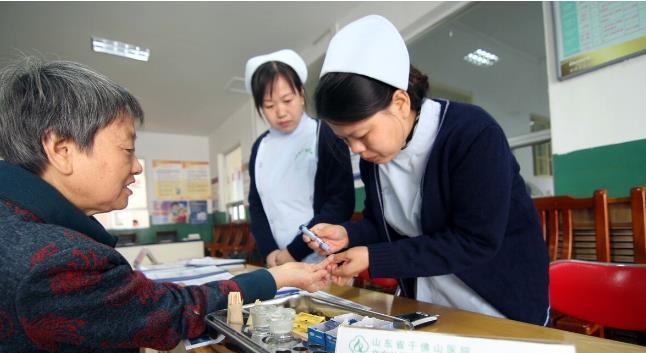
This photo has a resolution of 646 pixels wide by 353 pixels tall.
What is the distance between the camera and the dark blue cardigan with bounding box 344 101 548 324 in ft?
2.57

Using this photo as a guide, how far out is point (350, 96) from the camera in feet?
2.56

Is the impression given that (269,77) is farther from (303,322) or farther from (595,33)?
(595,33)

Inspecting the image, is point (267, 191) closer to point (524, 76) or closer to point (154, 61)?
point (524, 76)

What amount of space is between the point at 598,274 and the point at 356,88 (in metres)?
0.78

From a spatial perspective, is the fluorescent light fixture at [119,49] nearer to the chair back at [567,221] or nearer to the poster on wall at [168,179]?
the poster on wall at [168,179]

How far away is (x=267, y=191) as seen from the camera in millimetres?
1485

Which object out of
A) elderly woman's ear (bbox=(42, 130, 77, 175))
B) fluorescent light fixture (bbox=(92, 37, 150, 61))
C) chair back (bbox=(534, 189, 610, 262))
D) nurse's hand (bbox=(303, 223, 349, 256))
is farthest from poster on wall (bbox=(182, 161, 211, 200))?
elderly woman's ear (bbox=(42, 130, 77, 175))

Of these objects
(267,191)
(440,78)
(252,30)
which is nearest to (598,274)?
(267,191)

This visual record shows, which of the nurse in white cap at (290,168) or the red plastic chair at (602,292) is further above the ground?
the nurse in white cap at (290,168)

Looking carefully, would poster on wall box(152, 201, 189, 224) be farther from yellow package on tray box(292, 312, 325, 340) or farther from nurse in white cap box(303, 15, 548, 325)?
yellow package on tray box(292, 312, 325, 340)

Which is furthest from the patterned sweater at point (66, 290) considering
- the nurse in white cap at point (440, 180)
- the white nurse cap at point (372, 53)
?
the white nurse cap at point (372, 53)

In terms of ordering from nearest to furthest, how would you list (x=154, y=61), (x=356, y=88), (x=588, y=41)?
(x=356, y=88), (x=588, y=41), (x=154, y=61)

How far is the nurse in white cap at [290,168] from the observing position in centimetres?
131

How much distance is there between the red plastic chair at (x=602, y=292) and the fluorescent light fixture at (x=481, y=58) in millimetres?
1821
